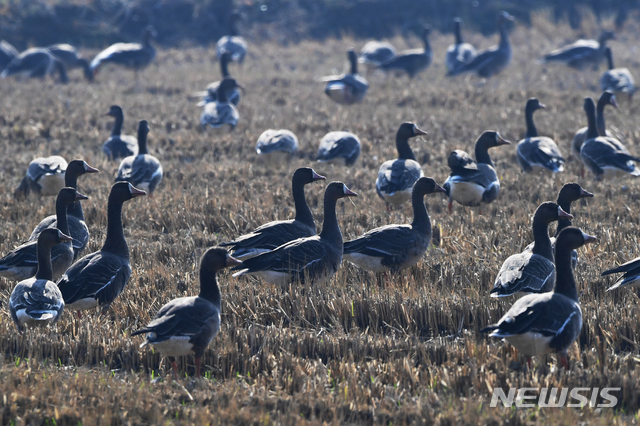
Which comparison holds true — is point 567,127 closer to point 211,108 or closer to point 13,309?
point 211,108

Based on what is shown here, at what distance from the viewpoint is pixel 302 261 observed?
748 centimetres

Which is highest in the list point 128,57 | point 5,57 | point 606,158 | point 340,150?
point 5,57

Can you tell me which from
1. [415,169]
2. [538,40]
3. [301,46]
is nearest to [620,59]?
[538,40]

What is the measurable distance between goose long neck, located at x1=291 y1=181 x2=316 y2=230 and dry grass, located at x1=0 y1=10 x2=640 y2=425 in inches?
31.5

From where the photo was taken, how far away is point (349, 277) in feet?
26.9

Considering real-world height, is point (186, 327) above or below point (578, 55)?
below

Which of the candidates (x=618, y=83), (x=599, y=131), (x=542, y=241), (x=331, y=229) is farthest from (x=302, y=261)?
(x=618, y=83)

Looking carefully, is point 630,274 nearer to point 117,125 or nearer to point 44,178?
point 44,178

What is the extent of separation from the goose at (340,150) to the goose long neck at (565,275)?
27.1 ft

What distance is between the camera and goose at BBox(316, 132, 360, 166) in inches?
554

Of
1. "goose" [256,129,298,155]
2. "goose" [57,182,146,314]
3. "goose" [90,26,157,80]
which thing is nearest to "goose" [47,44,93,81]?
"goose" [90,26,157,80]

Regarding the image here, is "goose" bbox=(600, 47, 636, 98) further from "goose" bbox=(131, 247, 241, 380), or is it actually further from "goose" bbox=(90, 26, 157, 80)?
"goose" bbox=(131, 247, 241, 380)

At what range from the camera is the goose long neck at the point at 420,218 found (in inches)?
330

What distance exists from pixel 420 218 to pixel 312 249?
1639 millimetres
